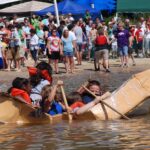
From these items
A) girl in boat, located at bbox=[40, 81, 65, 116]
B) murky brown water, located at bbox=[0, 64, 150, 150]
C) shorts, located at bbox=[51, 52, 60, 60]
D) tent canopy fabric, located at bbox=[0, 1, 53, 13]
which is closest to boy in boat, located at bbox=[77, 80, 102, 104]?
girl in boat, located at bbox=[40, 81, 65, 116]

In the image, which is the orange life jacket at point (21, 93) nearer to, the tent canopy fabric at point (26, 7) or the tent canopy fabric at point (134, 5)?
the tent canopy fabric at point (134, 5)

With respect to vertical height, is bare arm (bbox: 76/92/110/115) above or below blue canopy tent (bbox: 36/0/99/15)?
below

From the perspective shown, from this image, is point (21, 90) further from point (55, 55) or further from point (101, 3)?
point (101, 3)

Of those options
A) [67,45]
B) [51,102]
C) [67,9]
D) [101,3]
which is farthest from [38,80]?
[101,3]

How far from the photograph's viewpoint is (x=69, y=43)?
25656 millimetres

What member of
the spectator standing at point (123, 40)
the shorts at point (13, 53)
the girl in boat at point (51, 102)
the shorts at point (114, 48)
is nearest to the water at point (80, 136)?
the girl in boat at point (51, 102)

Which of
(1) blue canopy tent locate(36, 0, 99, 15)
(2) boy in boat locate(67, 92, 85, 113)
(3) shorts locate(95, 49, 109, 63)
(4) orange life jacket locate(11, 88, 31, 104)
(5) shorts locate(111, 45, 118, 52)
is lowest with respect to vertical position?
(5) shorts locate(111, 45, 118, 52)

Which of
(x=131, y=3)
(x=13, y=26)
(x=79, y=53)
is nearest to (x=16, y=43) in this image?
(x=13, y=26)

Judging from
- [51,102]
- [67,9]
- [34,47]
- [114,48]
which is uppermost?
[67,9]

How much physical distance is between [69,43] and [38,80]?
11.0 m

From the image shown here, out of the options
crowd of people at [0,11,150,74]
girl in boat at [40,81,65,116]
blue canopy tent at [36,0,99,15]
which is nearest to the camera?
girl in boat at [40,81,65,116]

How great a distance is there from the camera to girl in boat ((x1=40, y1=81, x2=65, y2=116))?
43.1 feet

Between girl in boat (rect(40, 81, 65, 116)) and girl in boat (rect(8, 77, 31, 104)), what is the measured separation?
293 millimetres

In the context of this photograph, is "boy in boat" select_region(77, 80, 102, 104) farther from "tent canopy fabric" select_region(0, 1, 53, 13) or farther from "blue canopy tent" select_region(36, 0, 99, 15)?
"tent canopy fabric" select_region(0, 1, 53, 13)
